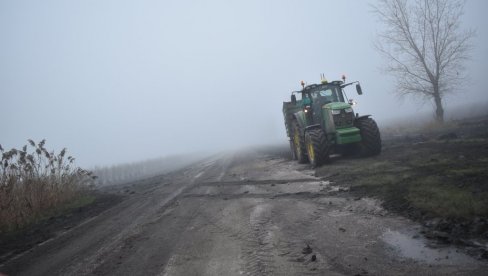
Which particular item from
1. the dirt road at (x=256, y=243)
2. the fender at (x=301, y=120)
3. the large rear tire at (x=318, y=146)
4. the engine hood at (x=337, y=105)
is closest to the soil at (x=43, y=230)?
the dirt road at (x=256, y=243)

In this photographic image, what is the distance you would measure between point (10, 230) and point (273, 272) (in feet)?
28.2

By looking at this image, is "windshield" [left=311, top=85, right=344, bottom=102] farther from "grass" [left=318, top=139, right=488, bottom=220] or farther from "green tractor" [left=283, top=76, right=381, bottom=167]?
"grass" [left=318, top=139, right=488, bottom=220]

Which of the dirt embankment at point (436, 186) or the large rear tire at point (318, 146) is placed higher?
the large rear tire at point (318, 146)

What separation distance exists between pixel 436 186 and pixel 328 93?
832cm

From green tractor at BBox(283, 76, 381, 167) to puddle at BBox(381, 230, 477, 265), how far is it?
7.55 meters

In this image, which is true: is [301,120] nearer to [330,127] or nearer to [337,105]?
[330,127]

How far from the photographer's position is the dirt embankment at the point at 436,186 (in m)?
4.39

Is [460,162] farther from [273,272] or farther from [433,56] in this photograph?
[433,56]

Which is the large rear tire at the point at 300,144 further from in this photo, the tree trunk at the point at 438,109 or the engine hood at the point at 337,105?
the tree trunk at the point at 438,109

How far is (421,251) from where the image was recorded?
398 cm

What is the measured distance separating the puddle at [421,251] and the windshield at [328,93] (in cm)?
980

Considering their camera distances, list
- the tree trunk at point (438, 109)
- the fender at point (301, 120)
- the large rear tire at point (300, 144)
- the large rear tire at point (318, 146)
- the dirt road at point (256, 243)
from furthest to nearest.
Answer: the tree trunk at point (438, 109), the fender at point (301, 120), the large rear tire at point (300, 144), the large rear tire at point (318, 146), the dirt road at point (256, 243)

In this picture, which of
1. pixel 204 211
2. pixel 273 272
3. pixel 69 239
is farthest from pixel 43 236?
pixel 273 272

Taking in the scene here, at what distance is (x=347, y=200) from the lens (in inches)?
270
